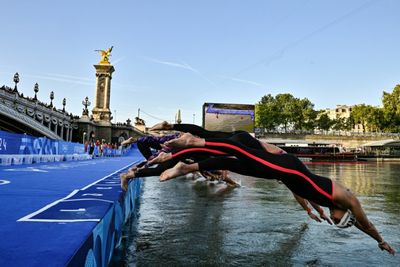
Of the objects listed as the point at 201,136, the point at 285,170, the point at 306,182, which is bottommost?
the point at 306,182

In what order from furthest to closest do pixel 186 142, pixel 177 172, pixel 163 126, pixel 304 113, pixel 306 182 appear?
pixel 304 113 → pixel 163 126 → pixel 177 172 → pixel 186 142 → pixel 306 182

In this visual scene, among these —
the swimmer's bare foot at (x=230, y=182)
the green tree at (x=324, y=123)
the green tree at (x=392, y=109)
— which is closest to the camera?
the swimmer's bare foot at (x=230, y=182)

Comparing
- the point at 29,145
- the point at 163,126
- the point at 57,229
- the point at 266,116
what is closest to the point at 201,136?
the point at 163,126

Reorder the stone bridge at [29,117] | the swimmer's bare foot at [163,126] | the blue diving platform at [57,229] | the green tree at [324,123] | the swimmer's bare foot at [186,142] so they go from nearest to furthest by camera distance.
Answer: the blue diving platform at [57,229] → the swimmer's bare foot at [186,142] → the swimmer's bare foot at [163,126] → the stone bridge at [29,117] → the green tree at [324,123]

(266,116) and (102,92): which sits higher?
(102,92)

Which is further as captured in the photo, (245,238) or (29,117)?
(29,117)

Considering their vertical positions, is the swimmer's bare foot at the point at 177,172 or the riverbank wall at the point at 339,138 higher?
the riverbank wall at the point at 339,138

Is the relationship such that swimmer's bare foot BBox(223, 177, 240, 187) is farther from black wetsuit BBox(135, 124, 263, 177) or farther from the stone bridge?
the stone bridge

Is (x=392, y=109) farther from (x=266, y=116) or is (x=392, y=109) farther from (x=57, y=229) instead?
(x=57, y=229)

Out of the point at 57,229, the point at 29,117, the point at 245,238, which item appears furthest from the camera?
the point at 29,117

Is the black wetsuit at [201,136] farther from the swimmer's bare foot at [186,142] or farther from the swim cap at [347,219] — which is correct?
the swim cap at [347,219]

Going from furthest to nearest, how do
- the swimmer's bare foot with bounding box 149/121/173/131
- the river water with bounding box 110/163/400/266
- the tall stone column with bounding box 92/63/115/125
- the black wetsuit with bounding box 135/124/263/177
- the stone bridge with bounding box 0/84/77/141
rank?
1. the tall stone column with bounding box 92/63/115/125
2. the stone bridge with bounding box 0/84/77/141
3. the swimmer's bare foot with bounding box 149/121/173/131
4. the river water with bounding box 110/163/400/266
5. the black wetsuit with bounding box 135/124/263/177

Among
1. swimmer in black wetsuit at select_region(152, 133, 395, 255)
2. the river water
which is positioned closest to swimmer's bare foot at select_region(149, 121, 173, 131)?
swimmer in black wetsuit at select_region(152, 133, 395, 255)

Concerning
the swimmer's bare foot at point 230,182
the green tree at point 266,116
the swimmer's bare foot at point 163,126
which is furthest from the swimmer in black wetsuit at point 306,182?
the green tree at point 266,116
